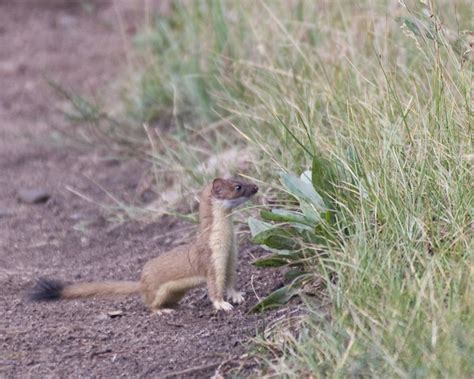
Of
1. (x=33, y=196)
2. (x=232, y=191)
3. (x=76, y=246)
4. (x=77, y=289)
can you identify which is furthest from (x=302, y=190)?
(x=33, y=196)

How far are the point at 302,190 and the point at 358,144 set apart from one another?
299mm

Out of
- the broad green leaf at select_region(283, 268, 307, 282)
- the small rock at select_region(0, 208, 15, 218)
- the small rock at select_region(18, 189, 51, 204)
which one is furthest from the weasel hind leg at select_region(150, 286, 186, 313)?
the small rock at select_region(18, 189, 51, 204)

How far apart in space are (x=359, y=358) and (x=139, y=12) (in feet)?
24.3

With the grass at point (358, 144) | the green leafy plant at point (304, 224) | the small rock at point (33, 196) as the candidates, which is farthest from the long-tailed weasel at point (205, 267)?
the small rock at point (33, 196)

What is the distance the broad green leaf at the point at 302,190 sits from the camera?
14.7 ft

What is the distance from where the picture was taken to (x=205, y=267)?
4445mm

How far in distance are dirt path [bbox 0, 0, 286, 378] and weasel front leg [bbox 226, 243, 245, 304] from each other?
1.8 inches

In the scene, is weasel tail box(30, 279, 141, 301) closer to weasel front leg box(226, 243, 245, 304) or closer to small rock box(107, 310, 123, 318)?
small rock box(107, 310, 123, 318)

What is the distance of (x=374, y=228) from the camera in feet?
13.4

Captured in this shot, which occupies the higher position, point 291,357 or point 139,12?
point 291,357

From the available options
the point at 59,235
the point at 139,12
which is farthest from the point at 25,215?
the point at 139,12

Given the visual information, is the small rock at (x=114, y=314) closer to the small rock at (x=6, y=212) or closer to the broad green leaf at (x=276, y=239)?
the broad green leaf at (x=276, y=239)

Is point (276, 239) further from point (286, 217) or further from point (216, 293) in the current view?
point (216, 293)

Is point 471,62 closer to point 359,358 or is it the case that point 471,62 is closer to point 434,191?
point 434,191
